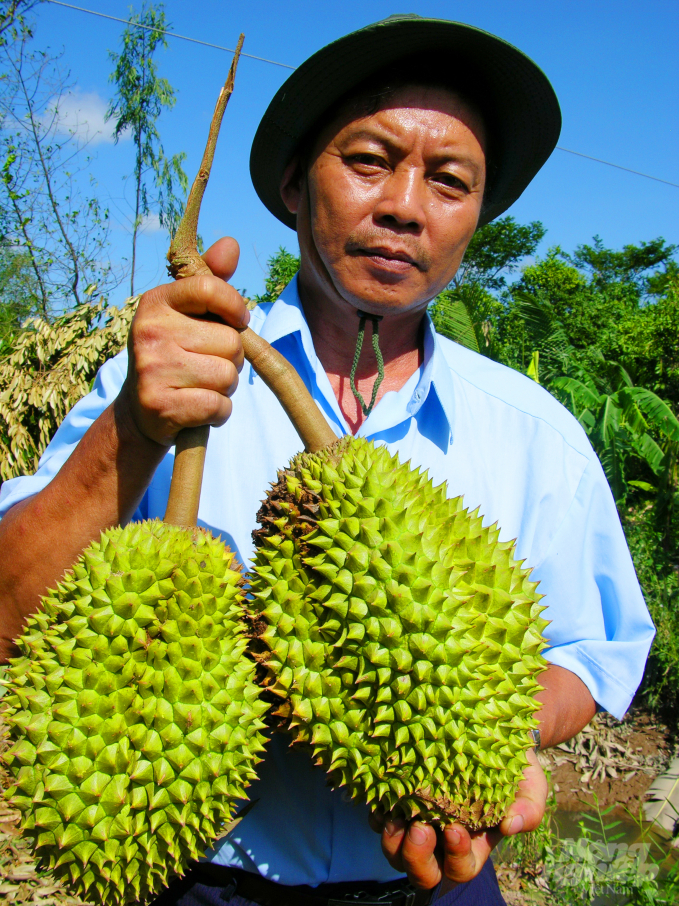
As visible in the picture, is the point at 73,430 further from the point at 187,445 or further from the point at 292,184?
the point at 292,184

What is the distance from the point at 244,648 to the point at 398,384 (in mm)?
1570

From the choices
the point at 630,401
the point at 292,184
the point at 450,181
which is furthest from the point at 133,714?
the point at 630,401

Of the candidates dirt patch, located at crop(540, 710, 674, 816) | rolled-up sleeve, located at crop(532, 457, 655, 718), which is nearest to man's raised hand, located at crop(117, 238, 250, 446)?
rolled-up sleeve, located at crop(532, 457, 655, 718)

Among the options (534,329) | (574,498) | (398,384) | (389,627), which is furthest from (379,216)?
(534,329)

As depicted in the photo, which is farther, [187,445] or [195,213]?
[187,445]

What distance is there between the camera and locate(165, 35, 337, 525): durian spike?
135cm

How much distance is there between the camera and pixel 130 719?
1.28 metres

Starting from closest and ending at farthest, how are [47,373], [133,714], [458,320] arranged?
[133,714]
[47,373]
[458,320]

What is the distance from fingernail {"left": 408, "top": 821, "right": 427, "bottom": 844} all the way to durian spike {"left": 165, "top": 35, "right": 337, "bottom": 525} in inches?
34.7

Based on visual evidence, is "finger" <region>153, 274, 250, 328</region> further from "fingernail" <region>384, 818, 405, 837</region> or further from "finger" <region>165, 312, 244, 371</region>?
"fingernail" <region>384, 818, 405, 837</region>

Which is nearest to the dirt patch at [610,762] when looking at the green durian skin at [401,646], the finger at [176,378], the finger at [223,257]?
the green durian skin at [401,646]

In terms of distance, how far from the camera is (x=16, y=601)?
186 cm

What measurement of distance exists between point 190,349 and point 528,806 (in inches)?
58.2

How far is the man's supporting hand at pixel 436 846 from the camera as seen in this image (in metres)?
1.42
